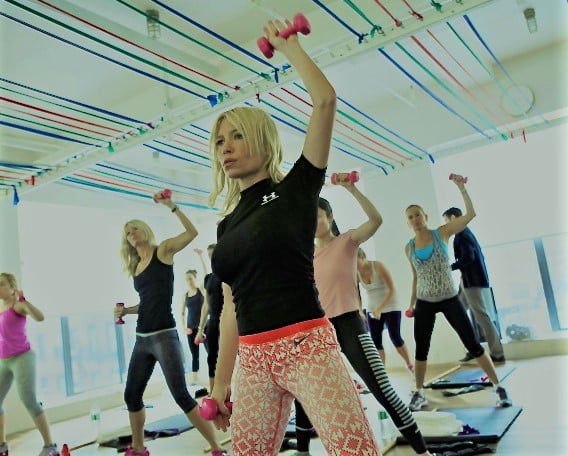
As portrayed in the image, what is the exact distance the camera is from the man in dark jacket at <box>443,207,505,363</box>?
5754 mm

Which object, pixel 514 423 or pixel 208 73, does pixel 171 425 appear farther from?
pixel 208 73

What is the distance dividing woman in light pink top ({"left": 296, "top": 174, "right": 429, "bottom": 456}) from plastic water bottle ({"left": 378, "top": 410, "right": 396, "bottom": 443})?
532 millimetres

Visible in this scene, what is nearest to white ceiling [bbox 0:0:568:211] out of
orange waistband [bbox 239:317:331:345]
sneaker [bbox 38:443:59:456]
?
orange waistband [bbox 239:317:331:345]

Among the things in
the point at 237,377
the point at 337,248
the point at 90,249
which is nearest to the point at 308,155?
the point at 237,377

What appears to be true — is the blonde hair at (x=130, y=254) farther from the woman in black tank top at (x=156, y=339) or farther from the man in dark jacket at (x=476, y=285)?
the man in dark jacket at (x=476, y=285)

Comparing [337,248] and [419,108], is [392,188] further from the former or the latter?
[337,248]

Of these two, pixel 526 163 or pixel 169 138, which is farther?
pixel 526 163

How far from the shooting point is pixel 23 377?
387 cm

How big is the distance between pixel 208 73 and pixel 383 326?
9.49 ft

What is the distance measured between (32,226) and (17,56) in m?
2.56

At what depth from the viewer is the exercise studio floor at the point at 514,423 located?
9.39ft

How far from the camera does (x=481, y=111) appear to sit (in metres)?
6.35

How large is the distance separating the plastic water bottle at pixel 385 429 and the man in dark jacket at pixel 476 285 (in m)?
2.63

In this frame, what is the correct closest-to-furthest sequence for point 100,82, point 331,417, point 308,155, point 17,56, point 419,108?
point 331,417, point 308,155, point 17,56, point 100,82, point 419,108
